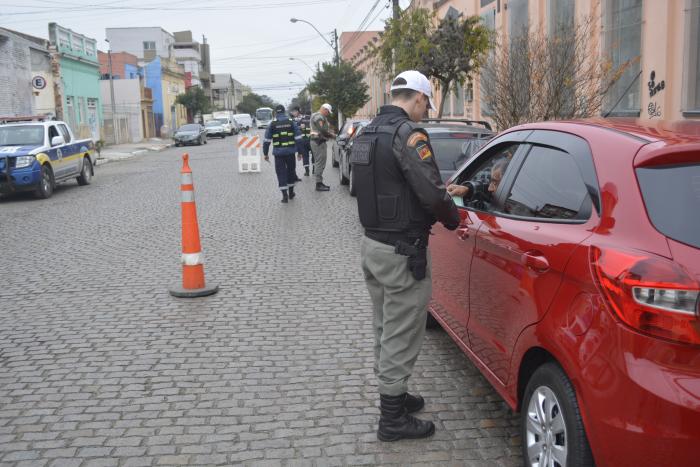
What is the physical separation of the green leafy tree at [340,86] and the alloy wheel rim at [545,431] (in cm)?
4364

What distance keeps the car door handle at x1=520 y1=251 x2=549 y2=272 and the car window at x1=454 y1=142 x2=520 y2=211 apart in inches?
32.7

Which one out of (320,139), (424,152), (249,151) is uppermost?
(424,152)

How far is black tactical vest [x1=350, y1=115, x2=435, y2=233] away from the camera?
3.60 meters

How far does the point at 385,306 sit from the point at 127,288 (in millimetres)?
4299

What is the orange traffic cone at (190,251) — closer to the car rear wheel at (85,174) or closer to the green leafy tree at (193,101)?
the car rear wheel at (85,174)

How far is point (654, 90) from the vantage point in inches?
503

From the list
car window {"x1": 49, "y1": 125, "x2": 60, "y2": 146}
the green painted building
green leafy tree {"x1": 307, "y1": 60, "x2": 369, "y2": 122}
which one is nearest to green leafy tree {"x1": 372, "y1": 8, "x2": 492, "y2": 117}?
car window {"x1": 49, "y1": 125, "x2": 60, "y2": 146}

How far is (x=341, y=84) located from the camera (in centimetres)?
4581

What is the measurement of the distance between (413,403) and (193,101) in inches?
2813

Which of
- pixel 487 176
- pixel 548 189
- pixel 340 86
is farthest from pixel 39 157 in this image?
pixel 340 86

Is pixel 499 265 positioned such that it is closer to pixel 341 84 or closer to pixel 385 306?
pixel 385 306

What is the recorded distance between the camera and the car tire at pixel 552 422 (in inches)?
109

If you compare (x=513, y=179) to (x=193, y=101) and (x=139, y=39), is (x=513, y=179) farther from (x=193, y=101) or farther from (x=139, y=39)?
(x=139, y=39)

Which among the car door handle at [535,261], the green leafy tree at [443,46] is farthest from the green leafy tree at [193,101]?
the car door handle at [535,261]
